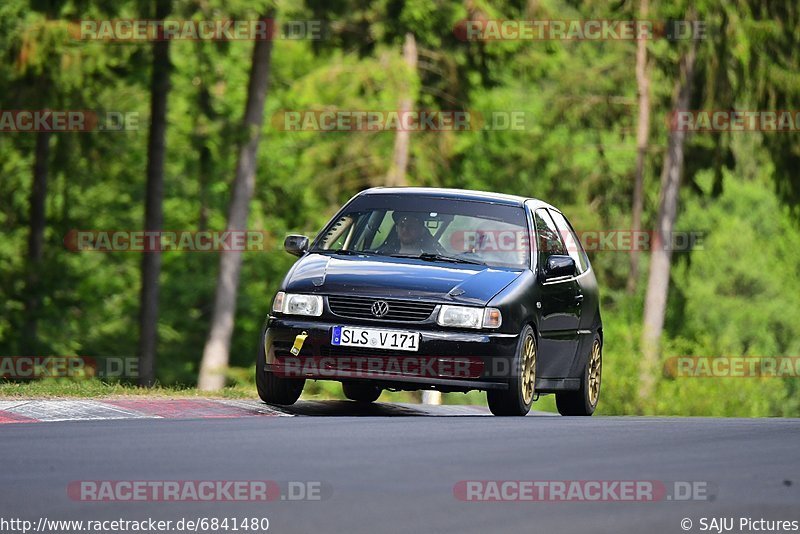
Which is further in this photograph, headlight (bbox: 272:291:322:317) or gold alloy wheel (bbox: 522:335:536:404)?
gold alloy wheel (bbox: 522:335:536:404)

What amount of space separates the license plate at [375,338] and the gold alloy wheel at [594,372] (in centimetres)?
321

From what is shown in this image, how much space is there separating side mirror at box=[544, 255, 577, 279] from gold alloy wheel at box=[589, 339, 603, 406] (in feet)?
5.21

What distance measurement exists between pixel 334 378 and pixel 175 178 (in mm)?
36975

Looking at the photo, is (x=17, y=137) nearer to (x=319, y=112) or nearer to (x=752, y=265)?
(x=319, y=112)

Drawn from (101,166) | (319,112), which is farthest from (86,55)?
(319,112)

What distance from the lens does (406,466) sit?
30.8ft

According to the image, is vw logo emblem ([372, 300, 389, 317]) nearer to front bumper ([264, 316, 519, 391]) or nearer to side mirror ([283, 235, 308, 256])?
front bumper ([264, 316, 519, 391])

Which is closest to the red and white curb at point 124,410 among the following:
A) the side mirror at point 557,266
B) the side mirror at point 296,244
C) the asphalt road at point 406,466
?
the asphalt road at point 406,466

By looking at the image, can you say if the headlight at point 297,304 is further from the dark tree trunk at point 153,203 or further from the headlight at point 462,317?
the dark tree trunk at point 153,203

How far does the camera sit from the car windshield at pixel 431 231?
558 inches

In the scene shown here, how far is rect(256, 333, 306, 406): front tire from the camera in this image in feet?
44.7

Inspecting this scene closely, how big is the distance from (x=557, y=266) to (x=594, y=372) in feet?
6.74

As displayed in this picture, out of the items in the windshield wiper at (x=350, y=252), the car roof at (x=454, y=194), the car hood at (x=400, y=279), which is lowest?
the car hood at (x=400, y=279)

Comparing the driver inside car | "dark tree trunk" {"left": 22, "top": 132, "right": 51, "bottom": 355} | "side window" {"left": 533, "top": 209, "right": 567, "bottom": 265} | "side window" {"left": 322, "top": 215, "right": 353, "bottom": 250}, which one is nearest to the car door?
"side window" {"left": 533, "top": 209, "right": 567, "bottom": 265}
